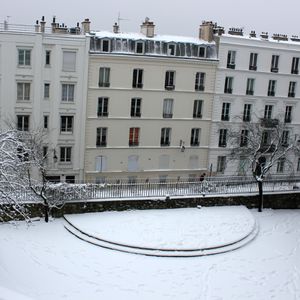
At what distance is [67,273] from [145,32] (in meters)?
21.1

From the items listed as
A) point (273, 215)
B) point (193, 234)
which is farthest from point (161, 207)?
point (273, 215)

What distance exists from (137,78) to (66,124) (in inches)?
245

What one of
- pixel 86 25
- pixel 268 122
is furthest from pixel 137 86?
pixel 268 122

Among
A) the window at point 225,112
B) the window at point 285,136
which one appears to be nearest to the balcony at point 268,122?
the window at point 285,136

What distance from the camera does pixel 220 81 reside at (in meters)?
34.8

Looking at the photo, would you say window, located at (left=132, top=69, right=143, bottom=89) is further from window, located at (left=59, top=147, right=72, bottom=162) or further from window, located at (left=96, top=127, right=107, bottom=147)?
window, located at (left=59, top=147, right=72, bottom=162)

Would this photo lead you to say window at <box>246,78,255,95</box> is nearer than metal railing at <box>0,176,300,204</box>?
No

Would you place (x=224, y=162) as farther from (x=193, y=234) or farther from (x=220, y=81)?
(x=193, y=234)

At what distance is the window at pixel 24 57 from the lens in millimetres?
29953

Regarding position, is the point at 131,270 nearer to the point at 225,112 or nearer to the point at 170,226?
the point at 170,226

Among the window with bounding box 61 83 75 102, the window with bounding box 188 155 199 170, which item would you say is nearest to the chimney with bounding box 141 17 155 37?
the window with bounding box 61 83 75 102

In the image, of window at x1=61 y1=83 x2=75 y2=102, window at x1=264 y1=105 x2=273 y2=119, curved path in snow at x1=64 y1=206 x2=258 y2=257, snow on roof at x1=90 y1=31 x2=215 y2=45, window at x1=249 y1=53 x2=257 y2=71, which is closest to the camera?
curved path in snow at x1=64 y1=206 x2=258 y2=257

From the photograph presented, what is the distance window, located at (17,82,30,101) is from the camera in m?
30.6

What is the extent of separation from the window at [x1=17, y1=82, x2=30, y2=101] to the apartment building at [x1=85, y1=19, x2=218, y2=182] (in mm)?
4233
